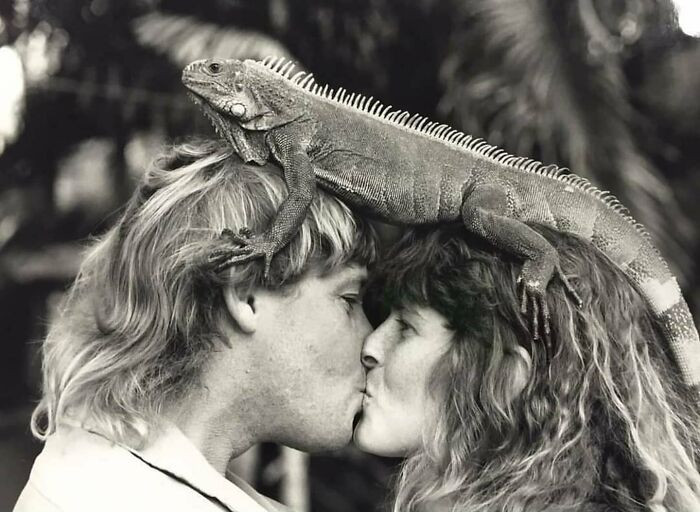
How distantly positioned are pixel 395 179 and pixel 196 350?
688mm

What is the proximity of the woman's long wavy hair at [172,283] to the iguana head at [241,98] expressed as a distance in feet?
0.23

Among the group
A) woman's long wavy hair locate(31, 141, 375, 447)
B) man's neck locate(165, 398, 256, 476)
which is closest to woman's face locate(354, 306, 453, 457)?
woman's long wavy hair locate(31, 141, 375, 447)

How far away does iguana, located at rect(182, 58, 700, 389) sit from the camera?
203 cm

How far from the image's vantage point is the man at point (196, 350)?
197 cm

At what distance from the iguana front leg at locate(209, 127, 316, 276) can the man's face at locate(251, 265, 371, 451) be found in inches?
6.5

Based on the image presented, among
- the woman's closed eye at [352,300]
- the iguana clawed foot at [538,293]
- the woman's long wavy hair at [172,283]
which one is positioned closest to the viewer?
the iguana clawed foot at [538,293]

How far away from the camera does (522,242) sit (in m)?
1.98

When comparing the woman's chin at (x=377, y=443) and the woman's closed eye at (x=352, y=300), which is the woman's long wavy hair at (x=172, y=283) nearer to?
the woman's closed eye at (x=352, y=300)

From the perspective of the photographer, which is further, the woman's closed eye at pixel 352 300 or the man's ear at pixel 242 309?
the woman's closed eye at pixel 352 300

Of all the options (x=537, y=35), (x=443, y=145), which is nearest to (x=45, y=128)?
(x=443, y=145)

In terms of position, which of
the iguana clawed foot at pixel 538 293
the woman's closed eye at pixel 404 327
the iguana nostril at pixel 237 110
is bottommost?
the woman's closed eye at pixel 404 327

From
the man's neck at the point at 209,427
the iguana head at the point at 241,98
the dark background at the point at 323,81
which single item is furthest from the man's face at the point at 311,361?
the dark background at the point at 323,81

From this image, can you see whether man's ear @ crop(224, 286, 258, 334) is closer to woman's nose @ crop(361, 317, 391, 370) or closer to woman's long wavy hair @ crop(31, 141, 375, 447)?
woman's long wavy hair @ crop(31, 141, 375, 447)

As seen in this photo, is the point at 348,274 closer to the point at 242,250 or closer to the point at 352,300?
the point at 352,300
